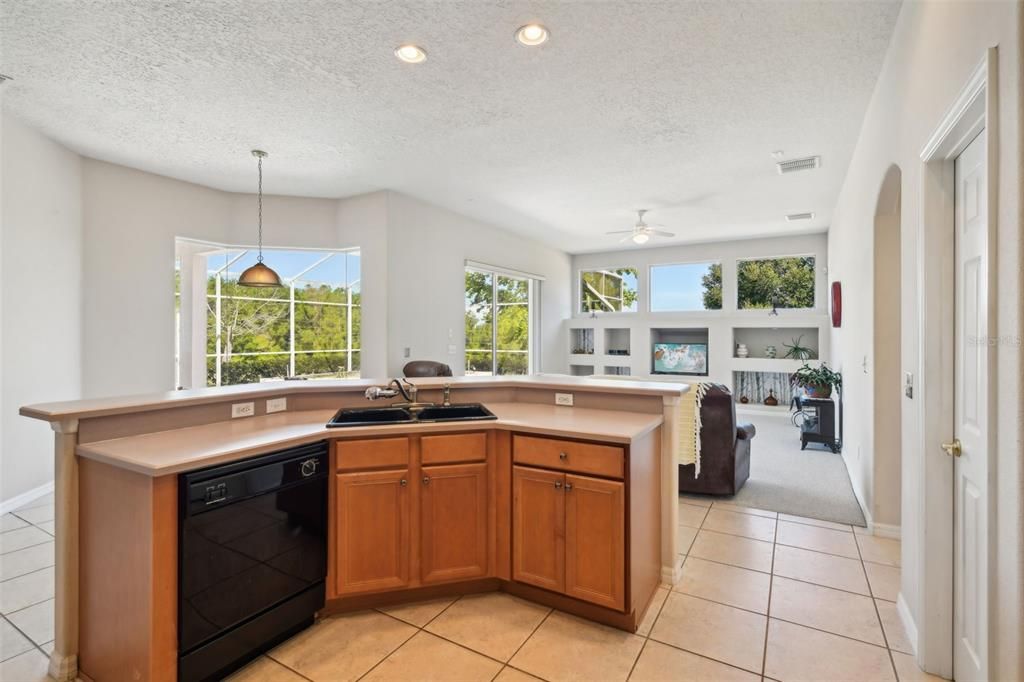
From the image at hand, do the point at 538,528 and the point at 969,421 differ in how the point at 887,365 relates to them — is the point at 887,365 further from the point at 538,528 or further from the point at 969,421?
the point at 538,528

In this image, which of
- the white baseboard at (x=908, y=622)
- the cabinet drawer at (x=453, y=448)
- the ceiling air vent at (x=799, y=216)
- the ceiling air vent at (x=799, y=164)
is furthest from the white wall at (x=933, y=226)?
the ceiling air vent at (x=799, y=216)

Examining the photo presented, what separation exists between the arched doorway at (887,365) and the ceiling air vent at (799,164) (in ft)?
5.34

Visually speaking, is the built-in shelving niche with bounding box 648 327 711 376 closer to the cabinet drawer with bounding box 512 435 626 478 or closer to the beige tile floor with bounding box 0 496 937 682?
the beige tile floor with bounding box 0 496 937 682

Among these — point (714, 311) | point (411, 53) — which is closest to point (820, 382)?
point (714, 311)

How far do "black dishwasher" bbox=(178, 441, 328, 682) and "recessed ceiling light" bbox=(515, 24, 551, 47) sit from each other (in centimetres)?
239

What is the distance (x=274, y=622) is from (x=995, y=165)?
296cm

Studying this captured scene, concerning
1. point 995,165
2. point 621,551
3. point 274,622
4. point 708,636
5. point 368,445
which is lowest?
point 708,636

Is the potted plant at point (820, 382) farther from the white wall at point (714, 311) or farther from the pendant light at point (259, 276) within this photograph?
the pendant light at point (259, 276)

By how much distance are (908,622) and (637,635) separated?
3.93 feet

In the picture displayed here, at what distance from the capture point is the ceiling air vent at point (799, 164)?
448cm

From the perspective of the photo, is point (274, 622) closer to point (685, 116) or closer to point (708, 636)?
point (708, 636)

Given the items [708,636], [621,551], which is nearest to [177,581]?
[621,551]

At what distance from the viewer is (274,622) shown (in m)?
2.04

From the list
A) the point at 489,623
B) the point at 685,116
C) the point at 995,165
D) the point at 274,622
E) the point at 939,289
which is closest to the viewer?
the point at 995,165
